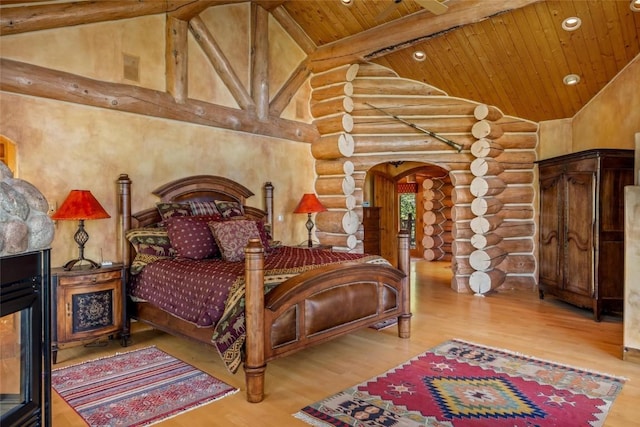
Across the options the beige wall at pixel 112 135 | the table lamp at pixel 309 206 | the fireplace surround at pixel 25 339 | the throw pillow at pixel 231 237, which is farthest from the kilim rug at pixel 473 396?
the beige wall at pixel 112 135

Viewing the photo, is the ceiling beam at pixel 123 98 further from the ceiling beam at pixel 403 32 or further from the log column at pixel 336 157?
the ceiling beam at pixel 403 32

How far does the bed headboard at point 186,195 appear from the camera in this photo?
439 centimetres

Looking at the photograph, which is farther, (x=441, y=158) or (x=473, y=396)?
(x=441, y=158)

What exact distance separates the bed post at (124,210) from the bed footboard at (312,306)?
2.14 metres

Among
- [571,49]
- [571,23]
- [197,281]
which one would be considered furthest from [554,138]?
[197,281]

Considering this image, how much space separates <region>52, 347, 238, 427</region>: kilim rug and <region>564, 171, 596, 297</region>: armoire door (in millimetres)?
4224

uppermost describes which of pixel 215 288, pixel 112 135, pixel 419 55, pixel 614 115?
pixel 419 55

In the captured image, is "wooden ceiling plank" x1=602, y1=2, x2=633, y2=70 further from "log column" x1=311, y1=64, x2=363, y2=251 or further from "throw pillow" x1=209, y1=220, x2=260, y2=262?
"throw pillow" x1=209, y1=220, x2=260, y2=262

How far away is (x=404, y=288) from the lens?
423 centimetres

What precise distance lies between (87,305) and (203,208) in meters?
1.60

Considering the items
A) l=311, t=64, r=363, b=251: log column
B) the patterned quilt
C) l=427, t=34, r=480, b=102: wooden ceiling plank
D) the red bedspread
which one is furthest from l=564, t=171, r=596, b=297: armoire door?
l=311, t=64, r=363, b=251: log column

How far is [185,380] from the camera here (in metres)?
3.22

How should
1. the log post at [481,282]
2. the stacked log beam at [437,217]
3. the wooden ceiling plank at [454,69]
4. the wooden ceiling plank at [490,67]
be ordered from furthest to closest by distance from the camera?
the stacked log beam at [437,217], the log post at [481,282], the wooden ceiling plank at [454,69], the wooden ceiling plank at [490,67]

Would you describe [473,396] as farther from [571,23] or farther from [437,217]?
[437,217]
